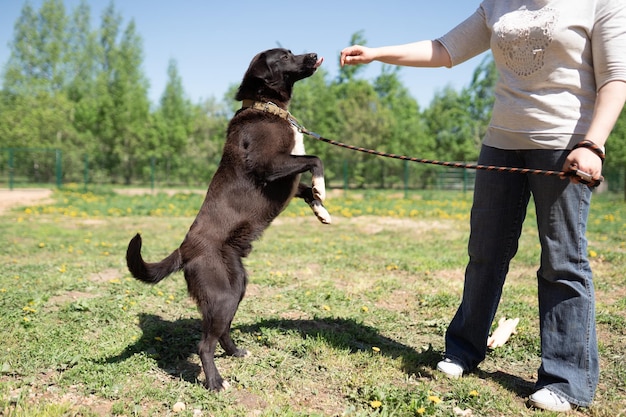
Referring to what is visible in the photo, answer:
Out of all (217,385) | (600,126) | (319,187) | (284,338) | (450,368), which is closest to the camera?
(600,126)

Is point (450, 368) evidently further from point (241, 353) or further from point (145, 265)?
point (145, 265)

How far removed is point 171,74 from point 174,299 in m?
37.3

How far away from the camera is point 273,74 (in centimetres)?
336

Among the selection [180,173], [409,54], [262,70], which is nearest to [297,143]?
[262,70]

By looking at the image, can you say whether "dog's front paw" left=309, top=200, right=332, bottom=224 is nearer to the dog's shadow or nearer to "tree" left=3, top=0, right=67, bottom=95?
the dog's shadow

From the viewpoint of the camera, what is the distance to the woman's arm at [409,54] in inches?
117

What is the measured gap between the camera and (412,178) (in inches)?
1029

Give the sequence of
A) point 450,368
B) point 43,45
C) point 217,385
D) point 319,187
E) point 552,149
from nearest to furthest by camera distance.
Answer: point 552,149 → point 217,385 → point 450,368 → point 319,187 → point 43,45

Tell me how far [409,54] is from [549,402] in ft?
6.75

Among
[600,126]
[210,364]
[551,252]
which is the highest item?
[600,126]

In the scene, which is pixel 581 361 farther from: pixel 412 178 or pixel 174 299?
pixel 412 178

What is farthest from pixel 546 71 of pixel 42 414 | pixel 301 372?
pixel 42 414

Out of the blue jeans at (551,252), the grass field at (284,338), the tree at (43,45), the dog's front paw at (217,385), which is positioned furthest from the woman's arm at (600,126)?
the tree at (43,45)

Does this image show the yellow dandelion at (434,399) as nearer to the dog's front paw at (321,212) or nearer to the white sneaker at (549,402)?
the white sneaker at (549,402)
